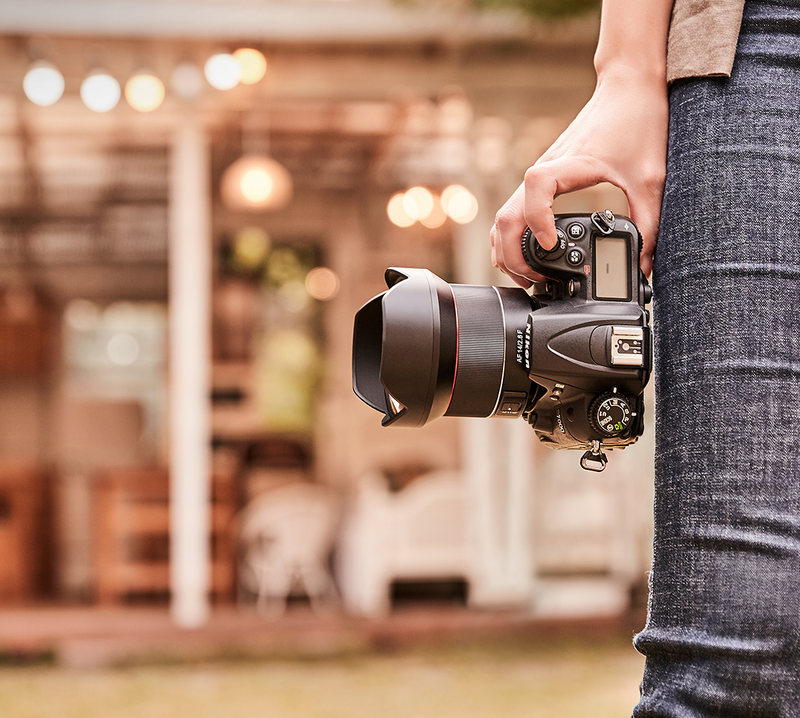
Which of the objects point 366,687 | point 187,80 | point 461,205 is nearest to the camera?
point 366,687

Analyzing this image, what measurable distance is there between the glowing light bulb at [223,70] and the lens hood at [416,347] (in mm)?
4121

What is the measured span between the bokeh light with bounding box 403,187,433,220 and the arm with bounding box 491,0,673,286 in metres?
5.79

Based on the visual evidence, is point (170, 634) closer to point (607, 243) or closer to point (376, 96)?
point (376, 96)

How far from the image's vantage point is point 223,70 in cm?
470

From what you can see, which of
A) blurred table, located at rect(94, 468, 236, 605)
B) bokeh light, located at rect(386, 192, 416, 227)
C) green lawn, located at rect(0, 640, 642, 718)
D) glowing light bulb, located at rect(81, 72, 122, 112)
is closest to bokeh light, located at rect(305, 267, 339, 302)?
bokeh light, located at rect(386, 192, 416, 227)

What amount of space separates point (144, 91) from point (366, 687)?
118 inches

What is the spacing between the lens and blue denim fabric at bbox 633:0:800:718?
0.66 meters

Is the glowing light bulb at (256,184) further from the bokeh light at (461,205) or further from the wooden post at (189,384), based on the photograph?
the bokeh light at (461,205)

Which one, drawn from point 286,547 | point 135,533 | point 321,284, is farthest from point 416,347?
point 321,284

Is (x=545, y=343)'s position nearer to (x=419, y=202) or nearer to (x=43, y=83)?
(x=43, y=83)

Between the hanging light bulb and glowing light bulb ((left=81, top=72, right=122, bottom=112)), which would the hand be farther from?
the hanging light bulb

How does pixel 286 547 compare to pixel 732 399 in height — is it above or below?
below

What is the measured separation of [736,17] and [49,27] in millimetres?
4357

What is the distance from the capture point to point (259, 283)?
7.86 m
